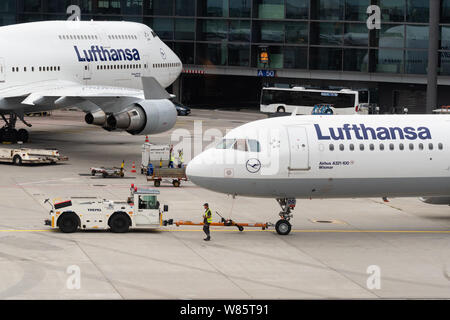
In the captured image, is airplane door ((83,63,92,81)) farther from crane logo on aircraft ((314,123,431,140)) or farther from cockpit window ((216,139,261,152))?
crane logo on aircraft ((314,123,431,140))

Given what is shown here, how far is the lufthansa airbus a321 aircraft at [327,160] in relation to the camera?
37875 millimetres

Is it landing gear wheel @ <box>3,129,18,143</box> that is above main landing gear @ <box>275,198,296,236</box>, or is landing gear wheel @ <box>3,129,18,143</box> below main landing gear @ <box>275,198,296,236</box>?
above

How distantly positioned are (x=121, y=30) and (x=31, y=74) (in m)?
8.27

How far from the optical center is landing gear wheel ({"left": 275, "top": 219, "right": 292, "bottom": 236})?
39031 millimetres

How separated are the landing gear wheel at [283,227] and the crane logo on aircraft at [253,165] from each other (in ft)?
9.06

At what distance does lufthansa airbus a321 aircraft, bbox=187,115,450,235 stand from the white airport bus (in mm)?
57977

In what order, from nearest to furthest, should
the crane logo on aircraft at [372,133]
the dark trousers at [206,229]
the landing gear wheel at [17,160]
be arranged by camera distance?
the dark trousers at [206,229], the crane logo on aircraft at [372,133], the landing gear wheel at [17,160]

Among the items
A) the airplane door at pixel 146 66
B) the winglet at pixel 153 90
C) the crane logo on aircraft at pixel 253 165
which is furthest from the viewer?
the airplane door at pixel 146 66

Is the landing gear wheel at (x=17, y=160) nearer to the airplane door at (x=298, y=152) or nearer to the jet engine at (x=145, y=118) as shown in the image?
the jet engine at (x=145, y=118)

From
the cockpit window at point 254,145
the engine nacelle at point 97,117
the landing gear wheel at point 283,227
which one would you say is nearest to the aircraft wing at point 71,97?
the engine nacelle at point 97,117

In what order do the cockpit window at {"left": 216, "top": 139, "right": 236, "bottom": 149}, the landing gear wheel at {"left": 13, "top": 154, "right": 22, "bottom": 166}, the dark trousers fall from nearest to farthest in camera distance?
1. the dark trousers
2. the cockpit window at {"left": 216, "top": 139, "right": 236, "bottom": 149}
3. the landing gear wheel at {"left": 13, "top": 154, "right": 22, "bottom": 166}

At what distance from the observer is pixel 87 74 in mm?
66750

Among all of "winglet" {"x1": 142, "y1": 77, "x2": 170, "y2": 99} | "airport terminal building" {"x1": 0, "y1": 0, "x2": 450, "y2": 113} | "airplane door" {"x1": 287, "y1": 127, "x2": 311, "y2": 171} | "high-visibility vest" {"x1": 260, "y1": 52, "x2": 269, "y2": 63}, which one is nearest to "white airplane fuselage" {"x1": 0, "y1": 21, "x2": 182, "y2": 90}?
"winglet" {"x1": 142, "y1": 77, "x2": 170, "y2": 99}

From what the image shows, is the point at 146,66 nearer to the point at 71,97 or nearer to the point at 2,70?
the point at 71,97
